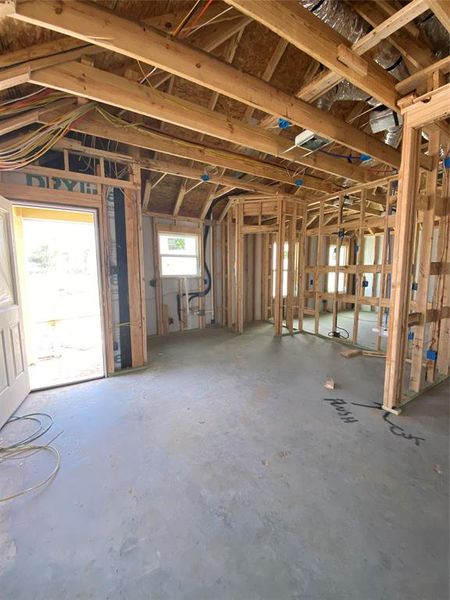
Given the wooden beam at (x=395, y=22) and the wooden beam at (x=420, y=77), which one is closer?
the wooden beam at (x=395, y=22)

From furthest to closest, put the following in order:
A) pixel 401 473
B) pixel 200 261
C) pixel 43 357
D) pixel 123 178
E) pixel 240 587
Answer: pixel 200 261 < pixel 43 357 < pixel 123 178 < pixel 401 473 < pixel 240 587

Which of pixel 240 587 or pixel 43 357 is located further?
pixel 43 357

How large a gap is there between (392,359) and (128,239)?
3.37 metres

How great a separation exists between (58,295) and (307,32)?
603 cm

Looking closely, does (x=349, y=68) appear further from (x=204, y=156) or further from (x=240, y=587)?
(x=240, y=587)

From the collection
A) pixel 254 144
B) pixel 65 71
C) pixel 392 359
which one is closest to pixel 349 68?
pixel 254 144

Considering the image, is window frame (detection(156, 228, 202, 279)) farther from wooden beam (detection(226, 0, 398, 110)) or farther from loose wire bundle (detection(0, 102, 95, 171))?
wooden beam (detection(226, 0, 398, 110))

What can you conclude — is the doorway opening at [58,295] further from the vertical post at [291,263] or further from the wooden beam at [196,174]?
the vertical post at [291,263]

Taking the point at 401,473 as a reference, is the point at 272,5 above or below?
above

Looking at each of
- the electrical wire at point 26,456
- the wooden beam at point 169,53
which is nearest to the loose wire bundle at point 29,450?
the electrical wire at point 26,456

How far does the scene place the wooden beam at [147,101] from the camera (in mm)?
1898

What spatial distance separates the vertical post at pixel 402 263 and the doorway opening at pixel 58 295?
11.0ft

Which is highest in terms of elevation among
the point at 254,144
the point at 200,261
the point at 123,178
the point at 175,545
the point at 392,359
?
the point at 254,144

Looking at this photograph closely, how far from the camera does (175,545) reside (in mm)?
1292
